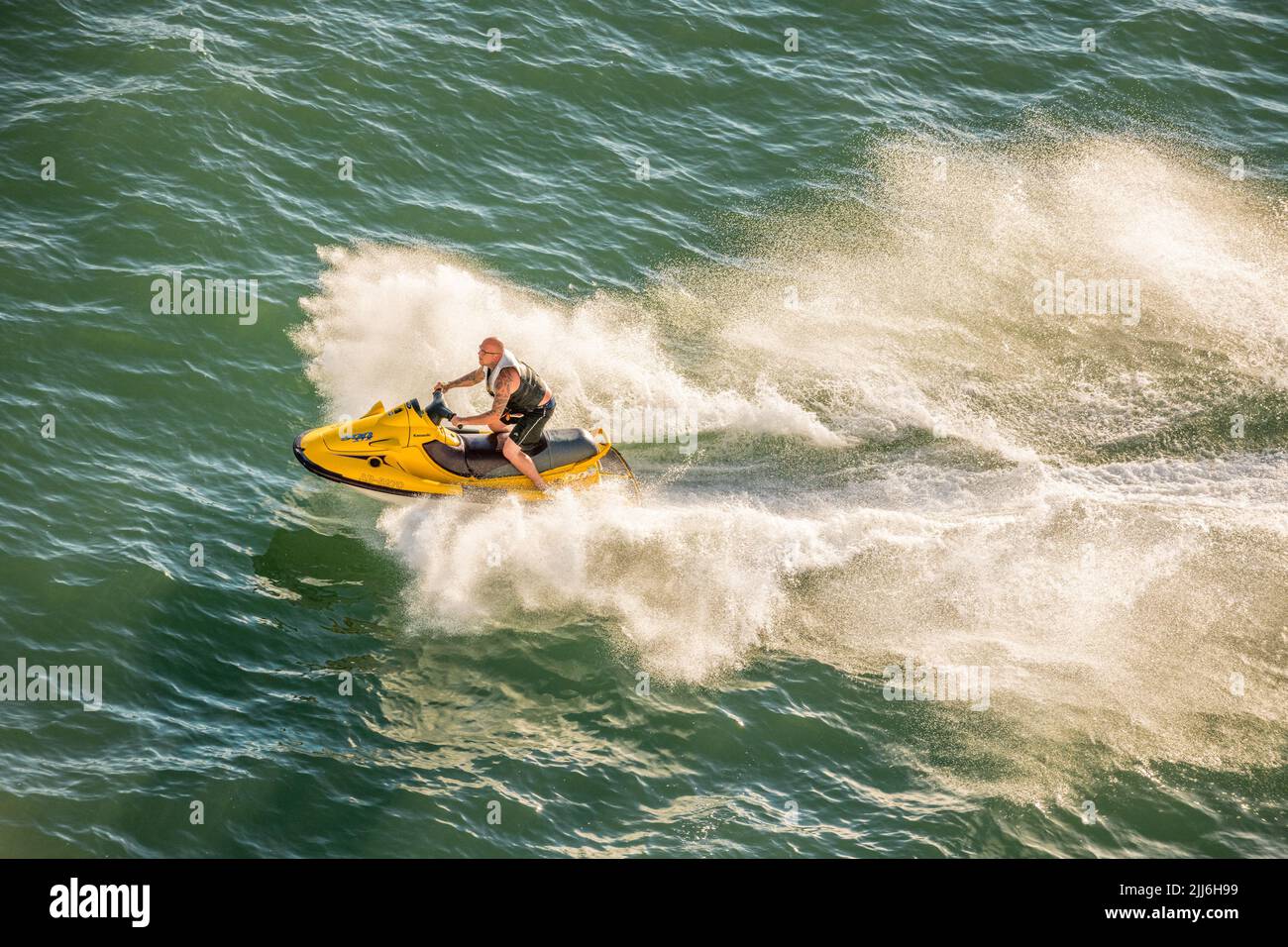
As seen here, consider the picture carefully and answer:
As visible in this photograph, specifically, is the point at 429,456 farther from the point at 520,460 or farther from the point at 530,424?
the point at 530,424

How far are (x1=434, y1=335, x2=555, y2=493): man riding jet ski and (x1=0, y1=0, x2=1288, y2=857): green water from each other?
31.2 inches

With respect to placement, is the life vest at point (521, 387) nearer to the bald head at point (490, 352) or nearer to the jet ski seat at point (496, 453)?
the bald head at point (490, 352)

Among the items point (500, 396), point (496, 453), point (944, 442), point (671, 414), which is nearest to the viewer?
point (500, 396)

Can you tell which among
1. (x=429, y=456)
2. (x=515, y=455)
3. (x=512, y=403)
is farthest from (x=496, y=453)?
(x=429, y=456)

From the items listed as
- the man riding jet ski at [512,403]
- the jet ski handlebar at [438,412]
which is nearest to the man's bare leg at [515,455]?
the man riding jet ski at [512,403]

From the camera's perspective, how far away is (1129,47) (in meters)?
27.8

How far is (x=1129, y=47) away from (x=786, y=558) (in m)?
18.0

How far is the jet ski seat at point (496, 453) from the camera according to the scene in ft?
52.1

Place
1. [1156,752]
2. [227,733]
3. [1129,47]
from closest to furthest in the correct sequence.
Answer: [227,733]
[1156,752]
[1129,47]

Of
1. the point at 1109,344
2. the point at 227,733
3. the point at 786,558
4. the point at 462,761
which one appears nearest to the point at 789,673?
the point at 786,558

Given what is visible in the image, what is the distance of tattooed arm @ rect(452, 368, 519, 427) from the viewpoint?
1545 cm

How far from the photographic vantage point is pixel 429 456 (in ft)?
51.7

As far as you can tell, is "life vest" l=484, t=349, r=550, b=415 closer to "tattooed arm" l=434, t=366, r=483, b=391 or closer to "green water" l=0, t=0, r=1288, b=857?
"tattooed arm" l=434, t=366, r=483, b=391
